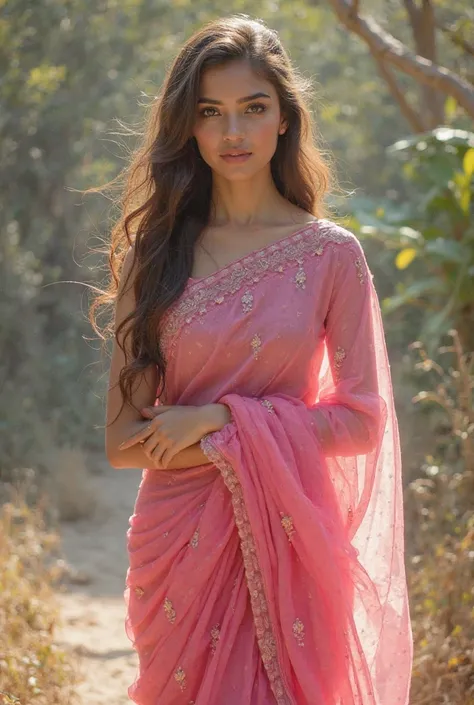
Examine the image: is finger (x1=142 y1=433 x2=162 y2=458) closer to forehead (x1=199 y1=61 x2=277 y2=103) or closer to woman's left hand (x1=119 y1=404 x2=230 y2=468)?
woman's left hand (x1=119 y1=404 x2=230 y2=468)

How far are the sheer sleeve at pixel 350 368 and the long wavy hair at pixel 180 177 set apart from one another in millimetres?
296

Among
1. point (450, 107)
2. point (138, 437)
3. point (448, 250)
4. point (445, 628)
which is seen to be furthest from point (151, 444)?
point (450, 107)

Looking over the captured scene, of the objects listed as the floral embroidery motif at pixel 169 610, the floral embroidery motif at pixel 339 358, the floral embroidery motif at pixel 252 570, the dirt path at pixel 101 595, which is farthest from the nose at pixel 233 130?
the dirt path at pixel 101 595

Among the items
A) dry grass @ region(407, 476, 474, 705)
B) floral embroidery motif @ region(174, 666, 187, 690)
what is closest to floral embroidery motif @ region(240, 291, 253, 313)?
floral embroidery motif @ region(174, 666, 187, 690)

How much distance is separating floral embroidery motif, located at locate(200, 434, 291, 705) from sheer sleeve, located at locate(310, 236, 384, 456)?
0.67 feet

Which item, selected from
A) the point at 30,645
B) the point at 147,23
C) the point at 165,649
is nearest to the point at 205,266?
the point at 165,649

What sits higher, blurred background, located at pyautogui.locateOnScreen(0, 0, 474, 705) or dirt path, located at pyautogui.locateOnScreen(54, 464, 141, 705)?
blurred background, located at pyautogui.locateOnScreen(0, 0, 474, 705)

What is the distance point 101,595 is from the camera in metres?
5.23

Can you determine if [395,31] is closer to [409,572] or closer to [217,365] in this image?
[409,572]

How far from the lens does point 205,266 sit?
233cm

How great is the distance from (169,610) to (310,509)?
382 mm

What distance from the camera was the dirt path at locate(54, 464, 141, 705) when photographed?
13.5 feet

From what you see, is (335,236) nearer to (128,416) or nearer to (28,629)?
(128,416)

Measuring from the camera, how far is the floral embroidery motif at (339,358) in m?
2.22
